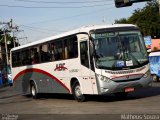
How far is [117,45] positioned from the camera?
18234mm

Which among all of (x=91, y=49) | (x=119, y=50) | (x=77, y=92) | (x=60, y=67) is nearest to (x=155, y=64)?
(x=60, y=67)

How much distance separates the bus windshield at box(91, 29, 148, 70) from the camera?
1792cm

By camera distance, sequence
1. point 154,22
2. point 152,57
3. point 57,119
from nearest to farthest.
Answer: point 57,119, point 152,57, point 154,22

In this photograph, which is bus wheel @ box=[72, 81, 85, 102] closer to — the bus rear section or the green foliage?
the bus rear section

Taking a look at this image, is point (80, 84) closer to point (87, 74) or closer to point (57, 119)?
point (87, 74)

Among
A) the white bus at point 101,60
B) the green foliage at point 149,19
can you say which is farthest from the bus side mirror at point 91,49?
the green foliage at point 149,19

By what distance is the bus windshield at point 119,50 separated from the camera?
17922 millimetres

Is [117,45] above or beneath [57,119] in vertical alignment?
above

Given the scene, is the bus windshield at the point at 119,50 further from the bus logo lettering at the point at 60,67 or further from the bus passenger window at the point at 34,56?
the bus passenger window at the point at 34,56

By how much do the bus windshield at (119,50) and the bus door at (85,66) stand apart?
23.5 inches

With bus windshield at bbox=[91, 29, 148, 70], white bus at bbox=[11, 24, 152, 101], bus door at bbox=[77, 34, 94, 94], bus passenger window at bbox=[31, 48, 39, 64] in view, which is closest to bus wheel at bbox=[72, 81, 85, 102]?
white bus at bbox=[11, 24, 152, 101]

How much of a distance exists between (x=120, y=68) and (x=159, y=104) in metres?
2.71

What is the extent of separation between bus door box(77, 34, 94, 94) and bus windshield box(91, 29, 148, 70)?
1.96 ft

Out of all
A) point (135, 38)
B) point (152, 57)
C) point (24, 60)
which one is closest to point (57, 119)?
point (135, 38)
